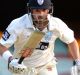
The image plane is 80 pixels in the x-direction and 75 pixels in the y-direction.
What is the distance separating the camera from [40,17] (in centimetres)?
467

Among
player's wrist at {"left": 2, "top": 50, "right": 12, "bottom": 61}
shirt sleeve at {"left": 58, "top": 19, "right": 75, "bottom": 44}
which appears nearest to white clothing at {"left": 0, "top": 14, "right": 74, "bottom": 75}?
shirt sleeve at {"left": 58, "top": 19, "right": 75, "bottom": 44}

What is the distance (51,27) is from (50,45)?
203 millimetres

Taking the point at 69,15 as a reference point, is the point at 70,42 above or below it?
above

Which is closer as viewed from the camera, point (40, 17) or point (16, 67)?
point (16, 67)

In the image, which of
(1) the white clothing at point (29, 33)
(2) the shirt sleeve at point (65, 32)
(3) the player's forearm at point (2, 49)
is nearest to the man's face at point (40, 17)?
(1) the white clothing at point (29, 33)

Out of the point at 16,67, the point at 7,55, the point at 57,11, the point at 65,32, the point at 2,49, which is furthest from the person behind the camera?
the point at 57,11

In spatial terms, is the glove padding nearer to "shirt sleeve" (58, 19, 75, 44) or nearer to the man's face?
the man's face

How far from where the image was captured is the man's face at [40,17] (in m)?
4.67

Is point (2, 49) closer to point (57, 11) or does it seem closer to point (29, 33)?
point (29, 33)

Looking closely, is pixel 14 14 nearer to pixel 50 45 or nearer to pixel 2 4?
pixel 2 4

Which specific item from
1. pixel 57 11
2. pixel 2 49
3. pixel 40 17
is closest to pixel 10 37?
pixel 2 49

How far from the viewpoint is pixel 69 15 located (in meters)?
10.3

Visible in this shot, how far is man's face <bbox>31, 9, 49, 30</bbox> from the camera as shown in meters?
4.67

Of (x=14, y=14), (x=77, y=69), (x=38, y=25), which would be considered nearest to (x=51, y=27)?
(x=38, y=25)
